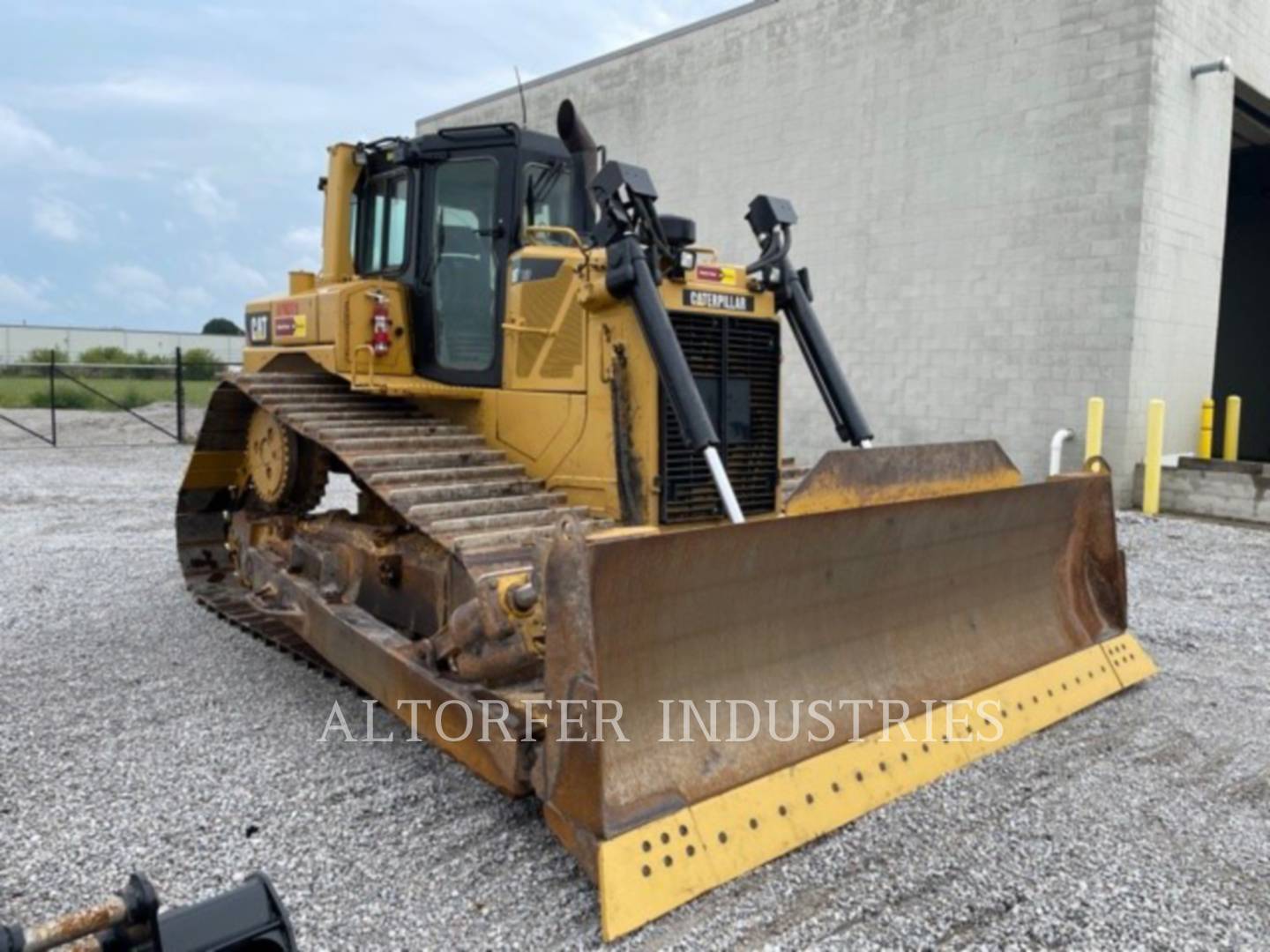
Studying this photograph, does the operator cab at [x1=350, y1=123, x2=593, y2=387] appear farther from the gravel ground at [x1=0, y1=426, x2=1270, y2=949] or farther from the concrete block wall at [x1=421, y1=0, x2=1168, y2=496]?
the concrete block wall at [x1=421, y1=0, x2=1168, y2=496]

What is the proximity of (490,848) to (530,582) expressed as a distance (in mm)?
865

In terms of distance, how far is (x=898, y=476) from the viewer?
11.8 ft

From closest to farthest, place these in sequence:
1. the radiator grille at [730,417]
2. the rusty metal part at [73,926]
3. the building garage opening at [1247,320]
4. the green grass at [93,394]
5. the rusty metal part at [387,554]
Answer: the rusty metal part at [73,926] → the rusty metal part at [387,554] → the radiator grille at [730,417] → the building garage opening at [1247,320] → the green grass at [93,394]

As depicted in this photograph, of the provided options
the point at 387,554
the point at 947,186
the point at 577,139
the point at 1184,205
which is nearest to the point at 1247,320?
the point at 1184,205

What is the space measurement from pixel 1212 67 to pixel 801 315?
27.0 ft

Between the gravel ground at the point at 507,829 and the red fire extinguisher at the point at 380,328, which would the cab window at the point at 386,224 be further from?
the gravel ground at the point at 507,829

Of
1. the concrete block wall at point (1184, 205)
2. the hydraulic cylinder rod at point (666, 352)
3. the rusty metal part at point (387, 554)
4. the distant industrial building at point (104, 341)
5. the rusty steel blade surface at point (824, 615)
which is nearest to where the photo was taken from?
the rusty steel blade surface at point (824, 615)

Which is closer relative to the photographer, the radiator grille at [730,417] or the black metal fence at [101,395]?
the radiator grille at [730,417]

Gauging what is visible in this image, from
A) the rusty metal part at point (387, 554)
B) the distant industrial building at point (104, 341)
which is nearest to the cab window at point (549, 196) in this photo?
the rusty metal part at point (387, 554)

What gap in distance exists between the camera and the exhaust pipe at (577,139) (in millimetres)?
4828

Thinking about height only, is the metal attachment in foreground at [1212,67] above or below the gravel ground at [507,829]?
above

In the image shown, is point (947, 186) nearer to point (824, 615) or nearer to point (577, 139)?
point (577, 139)

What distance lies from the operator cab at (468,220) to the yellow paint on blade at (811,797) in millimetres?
2552

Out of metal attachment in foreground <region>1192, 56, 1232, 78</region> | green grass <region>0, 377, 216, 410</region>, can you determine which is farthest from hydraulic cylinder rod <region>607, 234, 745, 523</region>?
green grass <region>0, 377, 216, 410</region>
